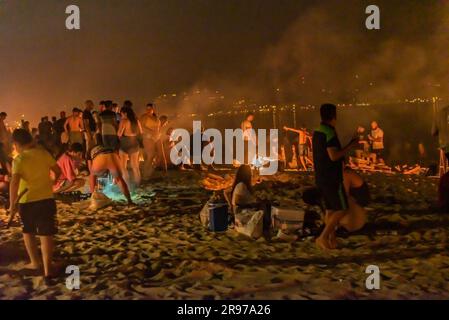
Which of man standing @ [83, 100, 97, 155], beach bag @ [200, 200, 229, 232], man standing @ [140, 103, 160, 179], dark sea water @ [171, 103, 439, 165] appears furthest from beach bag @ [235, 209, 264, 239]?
dark sea water @ [171, 103, 439, 165]

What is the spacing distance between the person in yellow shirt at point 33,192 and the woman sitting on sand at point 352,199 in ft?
10.9

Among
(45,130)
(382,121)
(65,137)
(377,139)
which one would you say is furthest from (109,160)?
(382,121)

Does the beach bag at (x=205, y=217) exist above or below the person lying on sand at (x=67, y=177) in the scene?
below

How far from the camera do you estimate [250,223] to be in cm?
607

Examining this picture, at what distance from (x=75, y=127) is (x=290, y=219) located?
705 cm

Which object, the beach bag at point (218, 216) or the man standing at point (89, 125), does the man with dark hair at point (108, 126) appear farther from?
the beach bag at point (218, 216)

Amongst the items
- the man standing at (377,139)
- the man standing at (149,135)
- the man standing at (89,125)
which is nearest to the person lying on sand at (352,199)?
the man standing at (149,135)

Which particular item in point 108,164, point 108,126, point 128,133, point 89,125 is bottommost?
point 108,164

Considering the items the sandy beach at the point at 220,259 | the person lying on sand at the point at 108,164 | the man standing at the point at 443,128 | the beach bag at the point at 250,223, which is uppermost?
the man standing at the point at 443,128

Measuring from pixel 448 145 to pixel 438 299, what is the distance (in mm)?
4074

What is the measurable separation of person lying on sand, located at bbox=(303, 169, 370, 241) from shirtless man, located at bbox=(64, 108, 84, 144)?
684 cm

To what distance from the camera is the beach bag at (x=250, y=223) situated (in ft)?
19.7

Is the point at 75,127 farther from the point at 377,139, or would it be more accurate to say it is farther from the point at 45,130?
the point at 377,139
